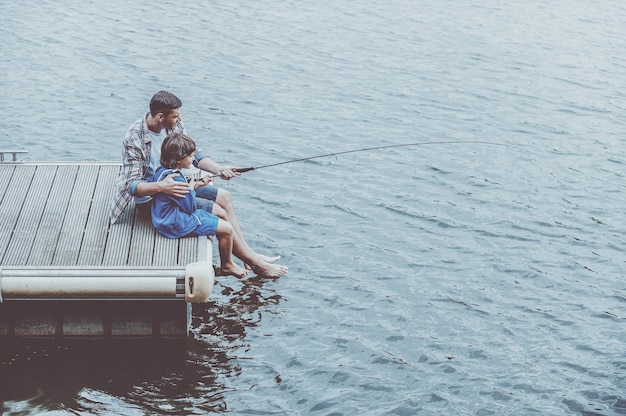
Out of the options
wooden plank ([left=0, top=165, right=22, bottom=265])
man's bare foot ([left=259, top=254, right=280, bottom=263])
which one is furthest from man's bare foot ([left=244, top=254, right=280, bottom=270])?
wooden plank ([left=0, top=165, right=22, bottom=265])

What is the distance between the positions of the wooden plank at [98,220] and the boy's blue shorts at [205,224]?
0.69 metres

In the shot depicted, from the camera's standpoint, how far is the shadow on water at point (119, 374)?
666 cm

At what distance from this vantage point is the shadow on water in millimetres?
6660

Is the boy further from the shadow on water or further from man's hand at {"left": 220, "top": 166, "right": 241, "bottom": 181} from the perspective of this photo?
the shadow on water

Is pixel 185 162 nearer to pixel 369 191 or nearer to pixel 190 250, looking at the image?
pixel 190 250

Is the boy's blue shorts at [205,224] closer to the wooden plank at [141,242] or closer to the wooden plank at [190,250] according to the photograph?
the wooden plank at [190,250]

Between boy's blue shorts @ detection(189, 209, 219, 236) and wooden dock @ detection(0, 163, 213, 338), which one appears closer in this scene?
wooden dock @ detection(0, 163, 213, 338)

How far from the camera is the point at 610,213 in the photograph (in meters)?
10.5

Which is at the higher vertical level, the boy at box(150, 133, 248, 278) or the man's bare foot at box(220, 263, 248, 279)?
the boy at box(150, 133, 248, 278)

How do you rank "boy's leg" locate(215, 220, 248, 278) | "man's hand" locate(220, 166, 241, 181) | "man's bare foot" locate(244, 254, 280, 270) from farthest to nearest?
"man's bare foot" locate(244, 254, 280, 270) → "man's hand" locate(220, 166, 241, 181) → "boy's leg" locate(215, 220, 248, 278)

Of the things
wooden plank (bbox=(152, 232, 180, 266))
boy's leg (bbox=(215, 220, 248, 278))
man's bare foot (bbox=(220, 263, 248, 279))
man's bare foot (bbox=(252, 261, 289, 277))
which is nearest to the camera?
wooden plank (bbox=(152, 232, 180, 266))

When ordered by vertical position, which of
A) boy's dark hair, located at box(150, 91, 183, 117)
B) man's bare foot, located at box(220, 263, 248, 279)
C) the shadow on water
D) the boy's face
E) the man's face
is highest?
boy's dark hair, located at box(150, 91, 183, 117)

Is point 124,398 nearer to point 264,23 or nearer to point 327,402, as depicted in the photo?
point 327,402

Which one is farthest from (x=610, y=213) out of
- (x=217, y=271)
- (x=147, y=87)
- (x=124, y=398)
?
(x=147, y=87)
